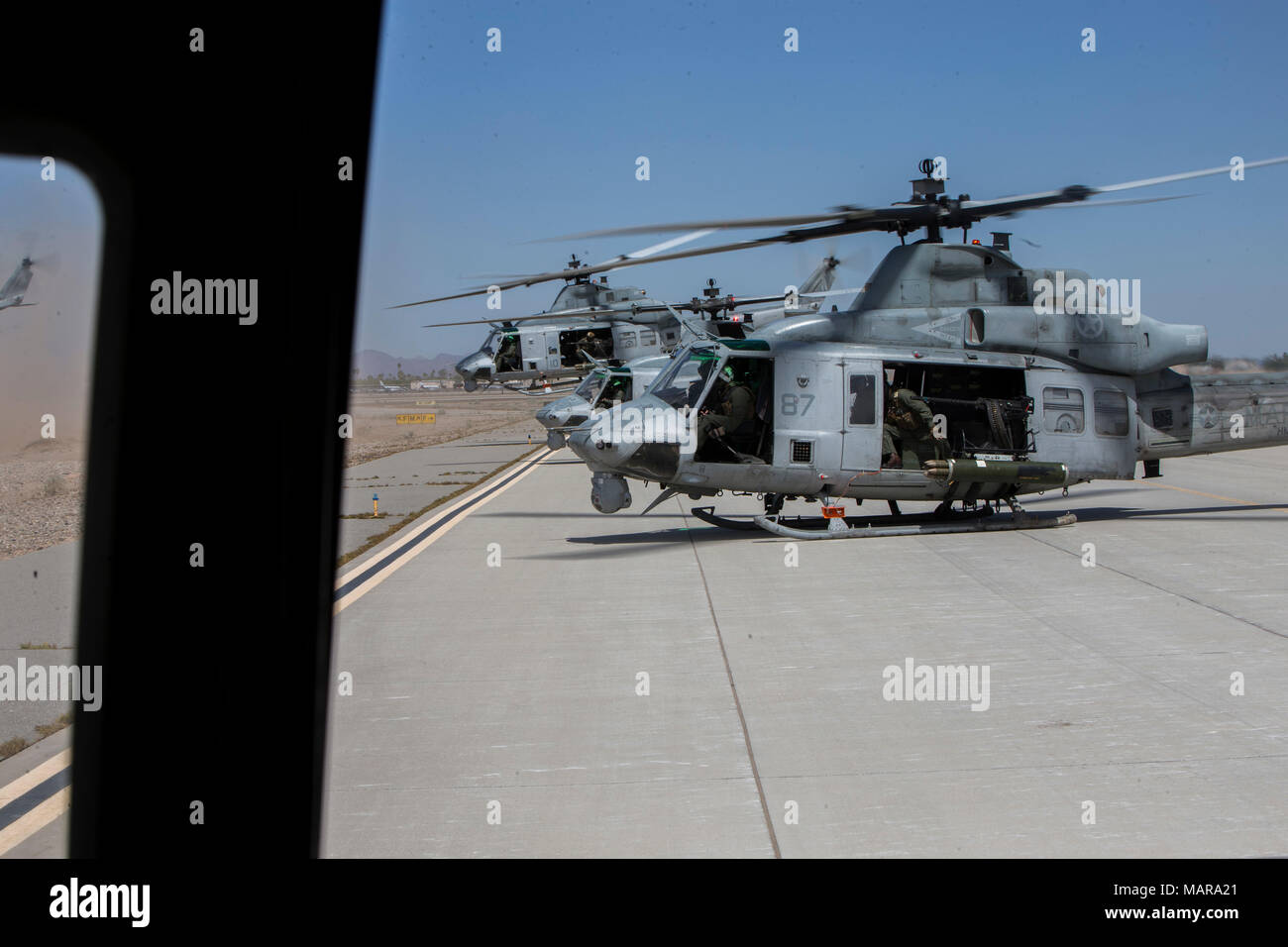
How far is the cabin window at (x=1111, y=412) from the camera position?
1292 centimetres

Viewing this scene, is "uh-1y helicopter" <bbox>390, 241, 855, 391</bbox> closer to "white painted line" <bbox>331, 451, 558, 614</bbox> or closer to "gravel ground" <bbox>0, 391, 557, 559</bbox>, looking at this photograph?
"gravel ground" <bbox>0, 391, 557, 559</bbox>

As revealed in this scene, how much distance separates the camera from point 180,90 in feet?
19.7

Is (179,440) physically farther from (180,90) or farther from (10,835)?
(10,835)

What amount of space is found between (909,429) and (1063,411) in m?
1.87

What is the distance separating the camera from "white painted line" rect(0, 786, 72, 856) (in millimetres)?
4387

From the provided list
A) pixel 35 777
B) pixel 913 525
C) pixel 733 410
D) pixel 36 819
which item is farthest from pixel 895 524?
pixel 36 819

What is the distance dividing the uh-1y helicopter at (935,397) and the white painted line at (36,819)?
24.6 ft

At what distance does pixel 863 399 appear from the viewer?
12.2 meters

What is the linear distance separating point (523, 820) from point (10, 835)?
6.70ft

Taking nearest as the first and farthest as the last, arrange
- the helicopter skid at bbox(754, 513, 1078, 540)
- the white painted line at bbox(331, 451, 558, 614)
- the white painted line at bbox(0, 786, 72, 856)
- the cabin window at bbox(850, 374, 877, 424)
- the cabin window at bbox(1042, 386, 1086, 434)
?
the white painted line at bbox(0, 786, 72, 856)
the white painted line at bbox(331, 451, 558, 614)
the cabin window at bbox(850, 374, 877, 424)
the helicopter skid at bbox(754, 513, 1078, 540)
the cabin window at bbox(1042, 386, 1086, 434)

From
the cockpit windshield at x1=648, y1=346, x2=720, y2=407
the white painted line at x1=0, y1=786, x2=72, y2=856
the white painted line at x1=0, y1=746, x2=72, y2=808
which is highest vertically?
the cockpit windshield at x1=648, y1=346, x2=720, y2=407

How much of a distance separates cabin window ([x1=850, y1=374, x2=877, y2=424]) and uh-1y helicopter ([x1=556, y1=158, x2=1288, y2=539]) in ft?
0.05

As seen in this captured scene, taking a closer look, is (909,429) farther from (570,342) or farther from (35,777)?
(570,342)

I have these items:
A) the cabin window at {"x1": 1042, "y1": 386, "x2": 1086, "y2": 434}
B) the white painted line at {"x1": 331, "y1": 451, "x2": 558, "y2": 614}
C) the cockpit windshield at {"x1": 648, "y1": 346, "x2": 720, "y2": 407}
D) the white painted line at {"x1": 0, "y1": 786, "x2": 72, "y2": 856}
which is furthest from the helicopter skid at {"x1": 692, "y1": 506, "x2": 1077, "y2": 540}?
the white painted line at {"x1": 0, "y1": 786, "x2": 72, "y2": 856}
